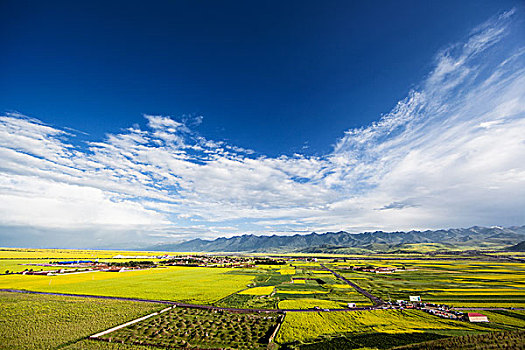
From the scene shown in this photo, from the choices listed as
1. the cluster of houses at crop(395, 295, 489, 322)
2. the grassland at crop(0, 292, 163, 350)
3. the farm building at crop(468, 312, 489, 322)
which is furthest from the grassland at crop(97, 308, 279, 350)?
the farm building at crop(468, 312, 489, 322)

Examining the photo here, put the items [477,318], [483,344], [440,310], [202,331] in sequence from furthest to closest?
1. [440,310]
2. [477,318]
3. [202,331]
4. [483,344]

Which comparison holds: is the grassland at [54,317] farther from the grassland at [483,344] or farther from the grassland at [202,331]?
the grassland at [483,344]

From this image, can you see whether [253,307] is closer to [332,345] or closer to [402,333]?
[332,345]

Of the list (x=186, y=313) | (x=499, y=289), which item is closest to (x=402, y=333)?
(x=186, y=313)

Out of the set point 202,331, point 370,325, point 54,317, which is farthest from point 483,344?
point 54,317

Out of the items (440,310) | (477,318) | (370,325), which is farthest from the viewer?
(440,310)

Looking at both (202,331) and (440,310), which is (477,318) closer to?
(440,310)

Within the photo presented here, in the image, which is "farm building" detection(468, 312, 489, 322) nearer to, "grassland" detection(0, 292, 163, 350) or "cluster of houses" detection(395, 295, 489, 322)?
Answer: "cluster of houses" detection(395, 295, 489, 322)
